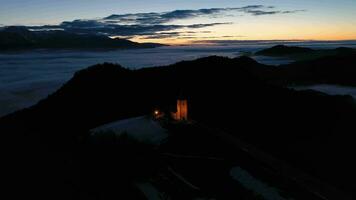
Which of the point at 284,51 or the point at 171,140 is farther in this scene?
the point at 284,51

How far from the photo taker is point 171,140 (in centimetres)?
1380

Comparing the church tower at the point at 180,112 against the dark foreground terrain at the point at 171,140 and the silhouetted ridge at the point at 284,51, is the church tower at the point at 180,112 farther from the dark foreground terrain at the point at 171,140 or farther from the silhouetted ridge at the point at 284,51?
the silhouetted ridge at the point at 284,51

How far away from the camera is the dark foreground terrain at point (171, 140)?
43.1ft

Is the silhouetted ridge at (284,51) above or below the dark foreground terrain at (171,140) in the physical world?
below

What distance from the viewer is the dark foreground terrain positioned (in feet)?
43.1

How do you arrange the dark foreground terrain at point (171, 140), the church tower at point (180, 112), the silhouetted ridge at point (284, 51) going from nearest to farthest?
1. the dark foreground terrain at point (171, 140)
2. the church tower at point (180, 112)
3. the silhouetted ridge at point (284, 51)

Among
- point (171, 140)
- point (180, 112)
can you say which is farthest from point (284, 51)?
point (171, 140)

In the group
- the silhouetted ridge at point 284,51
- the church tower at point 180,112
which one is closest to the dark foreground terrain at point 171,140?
the church tower at point 180,112

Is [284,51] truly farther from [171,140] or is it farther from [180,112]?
[171,140]

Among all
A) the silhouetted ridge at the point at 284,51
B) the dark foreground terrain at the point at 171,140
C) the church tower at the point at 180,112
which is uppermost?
the church tower at the point at 180,112

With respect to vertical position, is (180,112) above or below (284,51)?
above

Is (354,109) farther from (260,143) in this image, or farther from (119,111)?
(119,111)

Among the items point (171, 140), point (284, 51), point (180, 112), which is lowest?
point (284, 51)

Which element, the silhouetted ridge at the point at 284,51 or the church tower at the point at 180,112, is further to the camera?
the silhouetted ridge at the point at 284,51
